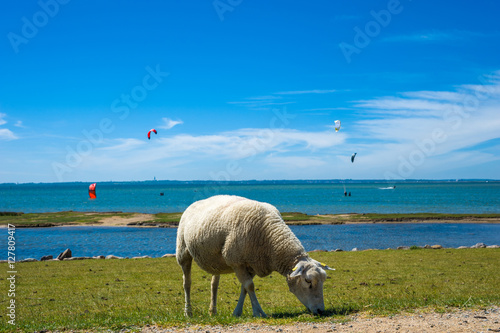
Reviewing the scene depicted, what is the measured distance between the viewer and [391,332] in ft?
21.8

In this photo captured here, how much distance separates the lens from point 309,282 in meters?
7.50

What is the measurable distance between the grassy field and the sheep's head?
0.26 metres

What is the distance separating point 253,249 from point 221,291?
5.91 metres

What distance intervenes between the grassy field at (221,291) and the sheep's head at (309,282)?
0.85ft

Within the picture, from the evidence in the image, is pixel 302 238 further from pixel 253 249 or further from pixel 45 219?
pixel 45 219

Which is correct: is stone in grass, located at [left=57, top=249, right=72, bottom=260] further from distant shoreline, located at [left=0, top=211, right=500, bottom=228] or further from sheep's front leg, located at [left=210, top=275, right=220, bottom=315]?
distant shoreline, located at [left=0, top=211, right=500, bottom=228]

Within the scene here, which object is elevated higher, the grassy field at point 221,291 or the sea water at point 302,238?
the grassy field at point 221,291

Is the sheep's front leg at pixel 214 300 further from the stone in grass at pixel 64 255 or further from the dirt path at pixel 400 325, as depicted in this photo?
the stone in grass at pixel 64 255

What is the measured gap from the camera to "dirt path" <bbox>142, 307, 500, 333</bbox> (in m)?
6.80

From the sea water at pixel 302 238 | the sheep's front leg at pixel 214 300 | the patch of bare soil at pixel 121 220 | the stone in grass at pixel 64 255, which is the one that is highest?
the sheep's front leg at pixel 214 300

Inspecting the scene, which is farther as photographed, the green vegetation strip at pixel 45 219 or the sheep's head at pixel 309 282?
the green vegetation strip at pixel 45 219

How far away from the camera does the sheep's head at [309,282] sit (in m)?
7.44

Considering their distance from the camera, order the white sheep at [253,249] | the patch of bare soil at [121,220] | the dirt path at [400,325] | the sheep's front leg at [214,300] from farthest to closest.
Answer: the patch of bare soil at [121,220] < the sheep's front leg at [214,300] < the white sheep at [253,249] < the dirt path at [400,325]

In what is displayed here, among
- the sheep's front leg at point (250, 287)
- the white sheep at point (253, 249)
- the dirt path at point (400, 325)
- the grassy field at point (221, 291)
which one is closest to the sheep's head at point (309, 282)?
the white sheep at point (253, 249)
